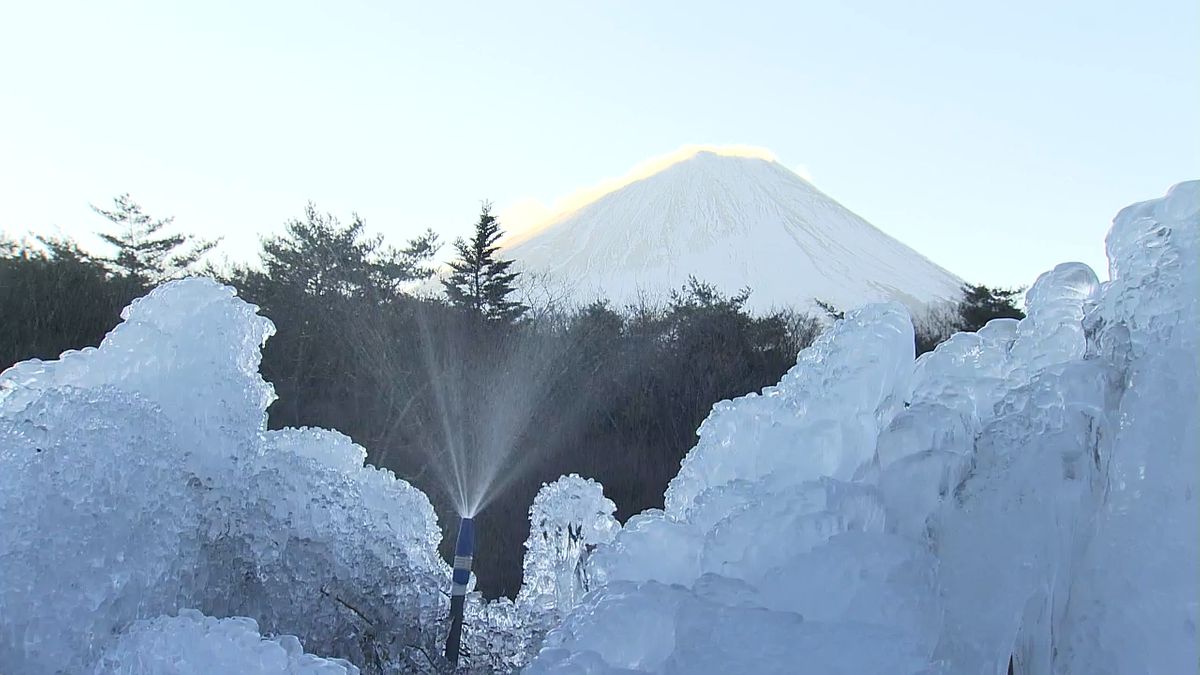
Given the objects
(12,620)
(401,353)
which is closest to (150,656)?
(12,620)

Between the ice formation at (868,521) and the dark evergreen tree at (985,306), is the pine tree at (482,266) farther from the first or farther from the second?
the ice formation at (868,521)

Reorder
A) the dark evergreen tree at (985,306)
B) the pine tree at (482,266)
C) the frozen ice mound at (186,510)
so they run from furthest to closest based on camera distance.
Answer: the pine tree at (482,266), the dark evergreen tree at (985,306), the frozen ice mound at (186,510)

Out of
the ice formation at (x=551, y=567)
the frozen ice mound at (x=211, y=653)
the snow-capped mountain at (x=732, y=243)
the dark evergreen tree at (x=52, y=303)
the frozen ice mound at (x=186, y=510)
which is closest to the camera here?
the frozen ice mound at (x=211, y=653)

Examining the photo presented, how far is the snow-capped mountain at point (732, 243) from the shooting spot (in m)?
55.0

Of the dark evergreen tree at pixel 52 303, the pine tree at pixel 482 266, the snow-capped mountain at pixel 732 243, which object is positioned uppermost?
the snow-capped mountain at pixel 732 243

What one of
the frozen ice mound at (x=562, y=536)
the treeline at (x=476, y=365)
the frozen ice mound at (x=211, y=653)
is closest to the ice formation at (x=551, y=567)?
the frozen ice mound at (x=562, y=536)

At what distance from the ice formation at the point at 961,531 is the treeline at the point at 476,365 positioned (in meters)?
4.66

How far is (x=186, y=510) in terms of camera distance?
1.57 meters

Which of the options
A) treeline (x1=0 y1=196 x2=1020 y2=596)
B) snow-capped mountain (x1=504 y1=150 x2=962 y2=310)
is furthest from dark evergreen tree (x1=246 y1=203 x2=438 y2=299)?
snow-capped mountain (x1=504 y1=150 x2=962 y2=310)

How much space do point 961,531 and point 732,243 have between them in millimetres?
64627

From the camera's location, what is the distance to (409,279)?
18.0 metres

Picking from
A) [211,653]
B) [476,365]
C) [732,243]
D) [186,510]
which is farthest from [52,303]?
[732,243]

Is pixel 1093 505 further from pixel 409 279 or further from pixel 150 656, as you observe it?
pixel 409 279

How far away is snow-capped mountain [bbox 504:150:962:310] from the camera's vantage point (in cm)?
5500
